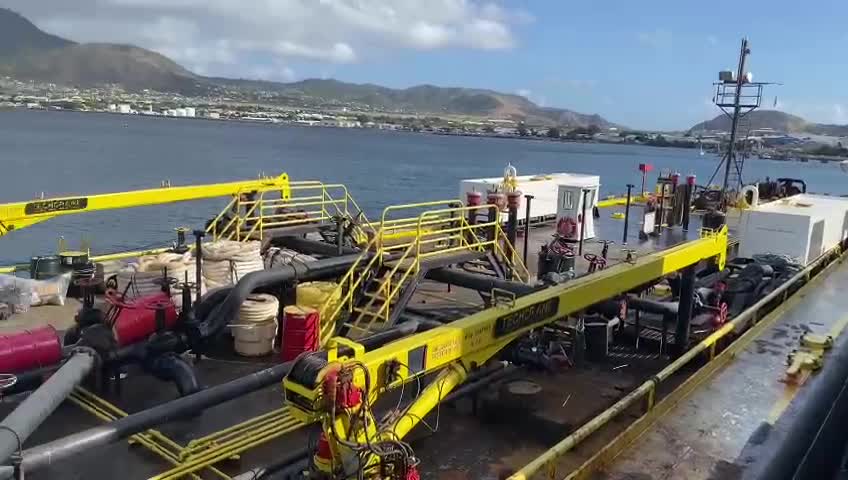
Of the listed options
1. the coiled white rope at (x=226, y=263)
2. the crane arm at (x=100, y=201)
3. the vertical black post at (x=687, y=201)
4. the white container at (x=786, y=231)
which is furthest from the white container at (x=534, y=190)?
the coiled white rope at (x=226, y=263)

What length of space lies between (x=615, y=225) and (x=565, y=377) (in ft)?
38.1

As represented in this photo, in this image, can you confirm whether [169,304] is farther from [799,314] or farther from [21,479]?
[799,314]

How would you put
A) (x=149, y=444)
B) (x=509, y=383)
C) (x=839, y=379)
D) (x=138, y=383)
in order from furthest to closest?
(x=509, y=383)
(x=138, y=383)
(x=149, y=444)
(x=839, y=379)

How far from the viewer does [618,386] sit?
13.4 meters

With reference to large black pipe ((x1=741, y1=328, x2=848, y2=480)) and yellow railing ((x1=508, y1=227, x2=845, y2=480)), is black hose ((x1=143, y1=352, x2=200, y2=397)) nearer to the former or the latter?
yellow railing ((x1=508, y1=227, x2=845, y2=480))

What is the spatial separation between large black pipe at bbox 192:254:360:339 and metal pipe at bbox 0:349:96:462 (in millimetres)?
2073

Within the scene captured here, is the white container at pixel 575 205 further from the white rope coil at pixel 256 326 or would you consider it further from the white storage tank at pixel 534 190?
the white rope coil at pixel 256 326

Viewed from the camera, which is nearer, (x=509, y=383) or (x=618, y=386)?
(x=509, y=383)

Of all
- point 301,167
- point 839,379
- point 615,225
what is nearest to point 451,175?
point 301,167

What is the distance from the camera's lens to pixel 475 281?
38.5 feet

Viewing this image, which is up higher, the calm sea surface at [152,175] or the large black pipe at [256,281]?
the large black pipe at [256,281]

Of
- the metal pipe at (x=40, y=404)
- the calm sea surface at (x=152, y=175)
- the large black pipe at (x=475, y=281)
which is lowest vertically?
the calm sea surface at (x=152, y=175)

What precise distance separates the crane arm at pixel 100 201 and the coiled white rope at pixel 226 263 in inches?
105

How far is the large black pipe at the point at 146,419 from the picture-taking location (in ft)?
23.9
